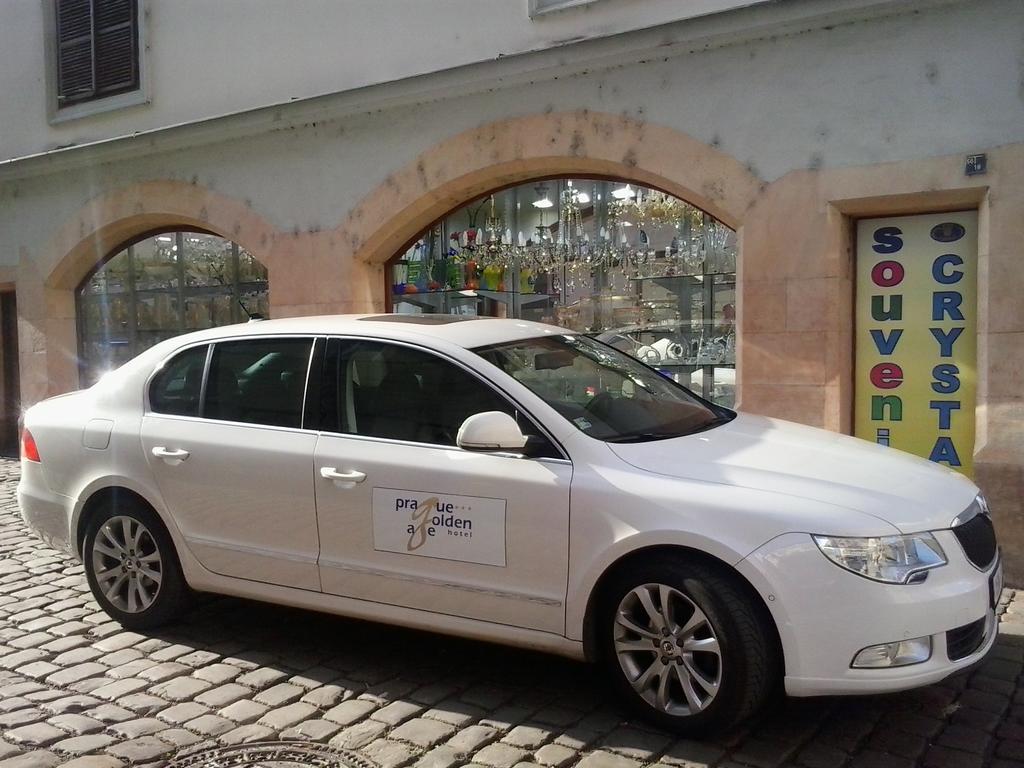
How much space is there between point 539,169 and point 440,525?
15.6 ft

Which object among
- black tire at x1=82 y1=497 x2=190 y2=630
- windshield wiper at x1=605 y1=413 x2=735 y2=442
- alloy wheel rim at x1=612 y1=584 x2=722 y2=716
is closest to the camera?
alloy wheel rim at x1=612 y1=584 x2=722 y2=716

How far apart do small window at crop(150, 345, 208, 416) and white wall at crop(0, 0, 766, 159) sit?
4.24 meters

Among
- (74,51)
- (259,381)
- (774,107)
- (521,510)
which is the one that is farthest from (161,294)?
(521,510)

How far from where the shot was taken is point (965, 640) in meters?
3.52

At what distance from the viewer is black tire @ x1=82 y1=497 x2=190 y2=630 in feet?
16.1

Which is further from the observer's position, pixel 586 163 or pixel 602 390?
pixel 586 163

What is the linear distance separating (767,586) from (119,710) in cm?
272

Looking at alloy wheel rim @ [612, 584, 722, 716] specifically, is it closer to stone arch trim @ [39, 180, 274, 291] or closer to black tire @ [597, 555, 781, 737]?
black tire @ [597, 555, 781, 737]

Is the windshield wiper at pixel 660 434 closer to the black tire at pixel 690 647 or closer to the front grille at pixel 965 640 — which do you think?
the black tire at pixel 690 647

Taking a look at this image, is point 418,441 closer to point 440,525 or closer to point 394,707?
point 440,525

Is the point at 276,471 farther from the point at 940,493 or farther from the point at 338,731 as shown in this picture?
the point at 940,493

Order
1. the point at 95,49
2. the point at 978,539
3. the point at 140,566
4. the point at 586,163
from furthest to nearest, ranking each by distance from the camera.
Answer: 1. the point at 95,49
2. the point at 586,163
3. the point at 140,566
4. the point at 978,539

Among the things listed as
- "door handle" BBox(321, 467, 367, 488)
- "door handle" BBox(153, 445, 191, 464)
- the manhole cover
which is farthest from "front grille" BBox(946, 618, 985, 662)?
"door handle" BBox(153, 445, 191, 464)

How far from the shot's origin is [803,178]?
6.71 metres
